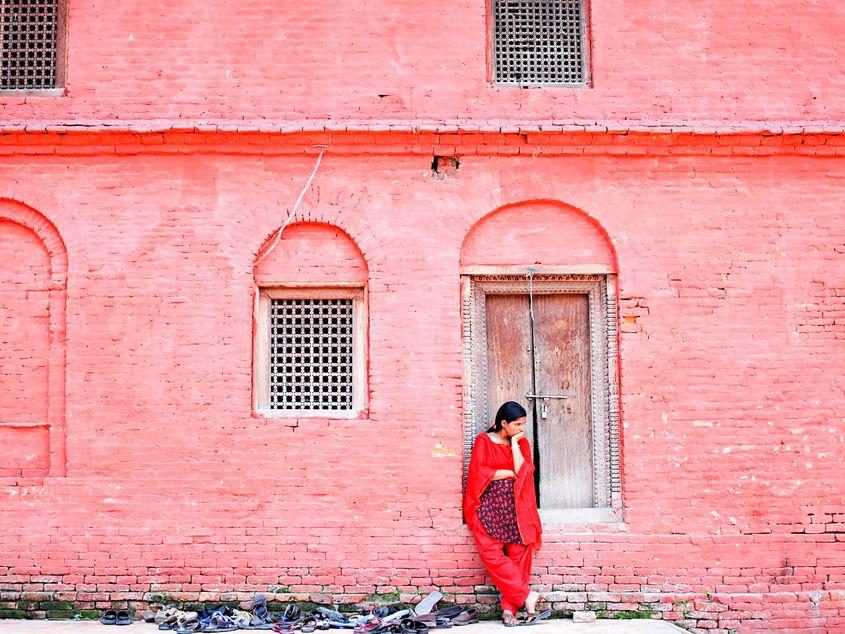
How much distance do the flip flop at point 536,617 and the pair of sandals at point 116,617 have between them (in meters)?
3.14

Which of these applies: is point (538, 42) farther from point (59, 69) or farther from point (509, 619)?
point (509, 619)

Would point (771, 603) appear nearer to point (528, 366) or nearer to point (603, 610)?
point (603, 610)

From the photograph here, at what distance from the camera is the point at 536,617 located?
6.82 metres

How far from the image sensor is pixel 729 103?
742 cm

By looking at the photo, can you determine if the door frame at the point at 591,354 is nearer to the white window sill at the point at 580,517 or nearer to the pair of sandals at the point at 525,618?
the white window sill at the point at 580,517

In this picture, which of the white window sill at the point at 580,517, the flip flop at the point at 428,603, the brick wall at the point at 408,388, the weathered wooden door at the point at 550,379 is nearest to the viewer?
the flip flop at the point at 428,603

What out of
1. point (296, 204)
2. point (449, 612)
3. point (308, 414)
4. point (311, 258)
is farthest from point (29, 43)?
point (449, 612)

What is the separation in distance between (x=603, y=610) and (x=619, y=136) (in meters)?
3.93

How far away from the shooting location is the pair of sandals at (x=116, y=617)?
22.3ft

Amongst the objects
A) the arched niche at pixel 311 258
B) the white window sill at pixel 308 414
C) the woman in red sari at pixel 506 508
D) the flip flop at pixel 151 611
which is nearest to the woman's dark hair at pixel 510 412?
the woman in red sari at pixel 506 508

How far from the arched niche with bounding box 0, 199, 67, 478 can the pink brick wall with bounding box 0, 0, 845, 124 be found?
1103 millimetres

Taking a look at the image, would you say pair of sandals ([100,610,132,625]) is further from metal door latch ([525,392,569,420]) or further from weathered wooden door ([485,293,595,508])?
metal door latch ([525,392,569,420])

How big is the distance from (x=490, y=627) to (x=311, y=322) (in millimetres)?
2886

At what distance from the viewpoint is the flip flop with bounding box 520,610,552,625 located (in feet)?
22.2
